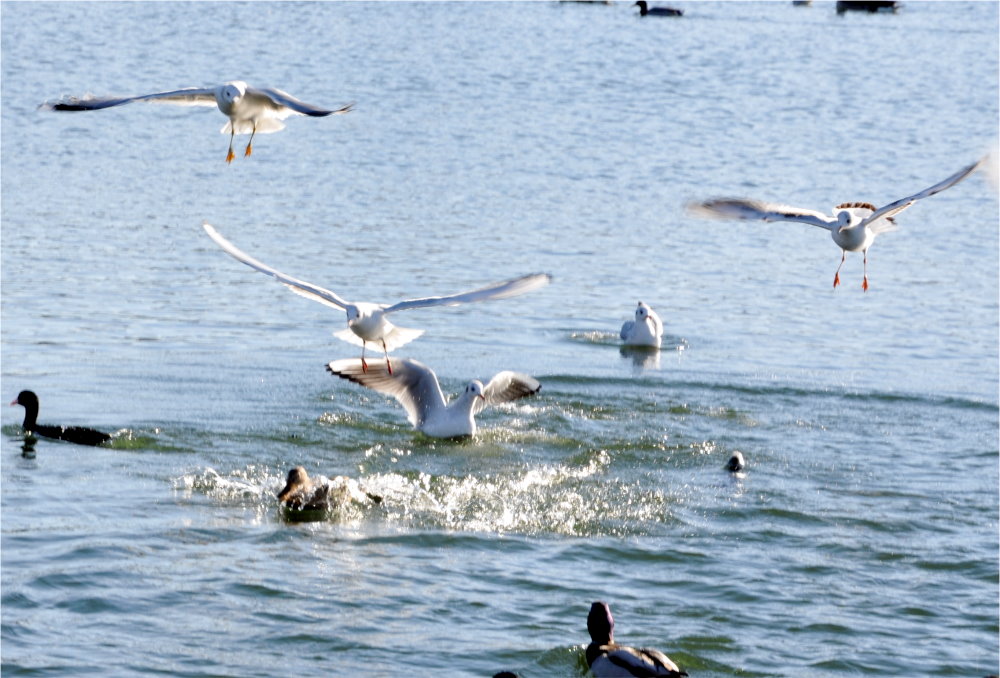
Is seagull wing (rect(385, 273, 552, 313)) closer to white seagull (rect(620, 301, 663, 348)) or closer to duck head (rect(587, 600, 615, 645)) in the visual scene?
duck head (rect(587, 600, 615, 645))

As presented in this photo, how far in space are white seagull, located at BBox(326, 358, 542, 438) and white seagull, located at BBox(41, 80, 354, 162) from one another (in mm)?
2521

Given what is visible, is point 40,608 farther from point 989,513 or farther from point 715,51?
point 715,51

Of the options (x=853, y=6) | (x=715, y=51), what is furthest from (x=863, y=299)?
(x=853, y=6)

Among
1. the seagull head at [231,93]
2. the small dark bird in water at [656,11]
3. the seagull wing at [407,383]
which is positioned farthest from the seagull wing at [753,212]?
the small dark bird in water at [656,11]

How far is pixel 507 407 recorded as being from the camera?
53.9 feet

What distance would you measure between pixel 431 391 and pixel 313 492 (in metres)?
2.83

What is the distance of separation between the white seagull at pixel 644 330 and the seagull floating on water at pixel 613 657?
329 inches

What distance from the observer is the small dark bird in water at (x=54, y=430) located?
46.7 ft

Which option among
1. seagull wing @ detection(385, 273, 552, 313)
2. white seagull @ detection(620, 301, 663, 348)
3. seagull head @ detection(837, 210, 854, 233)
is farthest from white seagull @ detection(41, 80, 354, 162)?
white seagull @ detection(620, 301, 663, 348)

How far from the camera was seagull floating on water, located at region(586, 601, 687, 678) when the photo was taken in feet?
30.9

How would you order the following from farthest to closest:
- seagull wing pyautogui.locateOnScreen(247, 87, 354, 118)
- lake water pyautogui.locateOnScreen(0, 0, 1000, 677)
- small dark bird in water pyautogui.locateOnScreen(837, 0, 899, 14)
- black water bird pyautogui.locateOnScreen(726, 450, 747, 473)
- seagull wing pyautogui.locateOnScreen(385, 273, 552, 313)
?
small dark bird in water pyautogui.locateOnScreen(837, 0, 899, 14)
black water bird pyautogui.locateOnScreen(726, 450, 747, 473)
seagull wing pyautogui.locateOnScreen(247, 87, 354, 118)
seagull wing pyautogui.locateOnScreen(385, 273, 552, 313)
lake water pyautogui.locateOnScreen(0, 0, 1000, 677)

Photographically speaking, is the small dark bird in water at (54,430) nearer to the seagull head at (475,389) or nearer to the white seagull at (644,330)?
the seagull head at (475,389)

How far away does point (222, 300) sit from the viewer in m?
20.0

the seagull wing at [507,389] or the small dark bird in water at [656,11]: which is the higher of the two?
the small dark bird in water at [656,11]
